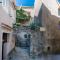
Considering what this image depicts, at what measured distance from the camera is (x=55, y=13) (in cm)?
1283

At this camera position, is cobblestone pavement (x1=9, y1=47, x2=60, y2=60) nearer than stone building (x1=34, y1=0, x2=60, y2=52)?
Yes

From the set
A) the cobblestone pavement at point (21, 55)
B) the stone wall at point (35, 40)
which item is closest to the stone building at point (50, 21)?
the stone wall at point (35, 40)

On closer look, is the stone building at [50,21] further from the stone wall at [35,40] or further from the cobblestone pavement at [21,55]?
the cobblestone pavement at [21,55]

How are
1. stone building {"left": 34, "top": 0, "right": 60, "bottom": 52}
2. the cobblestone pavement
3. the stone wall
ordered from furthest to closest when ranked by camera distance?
1. stone building {"left": 34, "top": 0, "right": 60, "bottom": 52}
2. the stone wall
3. the cobblestone pavement

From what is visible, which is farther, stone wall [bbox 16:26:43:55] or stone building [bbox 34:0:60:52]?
stone building [bbox 34:0:60:52]

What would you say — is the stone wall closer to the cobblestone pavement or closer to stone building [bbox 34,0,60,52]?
the cobblestone pavement

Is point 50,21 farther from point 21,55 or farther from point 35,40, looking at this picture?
point 21,55

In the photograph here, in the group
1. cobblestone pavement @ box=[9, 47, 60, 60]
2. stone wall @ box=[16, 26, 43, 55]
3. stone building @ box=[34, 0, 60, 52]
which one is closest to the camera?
cobblestone pavement @ box=[9, 47, 60, 60]

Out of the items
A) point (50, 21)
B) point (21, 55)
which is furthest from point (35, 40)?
point (50, 21)

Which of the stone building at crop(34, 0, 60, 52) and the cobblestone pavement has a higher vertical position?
the stone building at crop(34, 0, 60, 52)

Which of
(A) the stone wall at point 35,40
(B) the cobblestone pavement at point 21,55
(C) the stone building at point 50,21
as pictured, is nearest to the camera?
(B) the cobblestone pavement at point 21,55

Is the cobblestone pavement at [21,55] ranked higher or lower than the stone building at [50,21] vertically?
lower

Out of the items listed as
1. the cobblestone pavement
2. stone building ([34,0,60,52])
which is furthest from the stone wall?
stone building ([34,0,60,52])

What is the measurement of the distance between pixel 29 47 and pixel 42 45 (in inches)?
35.9
